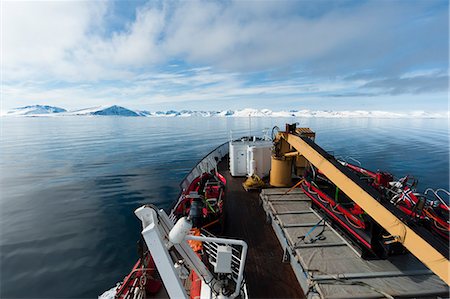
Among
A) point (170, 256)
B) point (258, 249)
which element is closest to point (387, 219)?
point (258, 249)

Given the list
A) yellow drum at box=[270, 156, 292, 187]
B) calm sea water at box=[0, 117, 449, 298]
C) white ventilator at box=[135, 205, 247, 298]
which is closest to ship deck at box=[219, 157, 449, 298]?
white ventilator at box=[135, 205, 247, 298]

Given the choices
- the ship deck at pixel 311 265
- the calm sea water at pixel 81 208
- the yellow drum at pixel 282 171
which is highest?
the yellow drum at pixel 282 171

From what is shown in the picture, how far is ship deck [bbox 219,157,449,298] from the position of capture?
4.30 meters

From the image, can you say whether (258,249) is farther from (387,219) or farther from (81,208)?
(81,208)

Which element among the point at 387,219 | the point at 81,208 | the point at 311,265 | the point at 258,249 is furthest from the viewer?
the point at 81,208

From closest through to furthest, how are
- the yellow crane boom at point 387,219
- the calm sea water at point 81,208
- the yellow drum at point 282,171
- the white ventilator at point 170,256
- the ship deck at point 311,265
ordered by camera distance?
the white ventilator at point 170,256 → the yellow crane boom at point 387,219 → the ship deck at point 311,265 → the calm sea water at point 81,208 → the yellow drum at point 282,171

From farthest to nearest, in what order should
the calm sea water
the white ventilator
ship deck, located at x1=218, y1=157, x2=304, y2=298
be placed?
1. the calm sea water
2. ship deck, located at x1=218, y1=157, x2=304, y2=298
3. the white ventilator

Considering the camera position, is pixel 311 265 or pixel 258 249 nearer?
pixel 311 265

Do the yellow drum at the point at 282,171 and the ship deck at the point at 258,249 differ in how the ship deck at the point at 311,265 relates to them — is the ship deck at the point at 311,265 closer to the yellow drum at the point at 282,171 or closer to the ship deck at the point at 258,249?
the ship deck at the point at 258,249

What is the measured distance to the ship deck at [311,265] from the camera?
4297mm

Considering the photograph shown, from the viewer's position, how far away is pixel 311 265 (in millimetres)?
4809

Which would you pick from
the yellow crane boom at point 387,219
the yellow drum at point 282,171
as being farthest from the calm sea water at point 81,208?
the yellow crane boom at point 387,219

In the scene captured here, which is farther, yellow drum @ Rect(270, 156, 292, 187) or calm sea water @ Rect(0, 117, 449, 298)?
yellow drum @ Rect(270, 156, 292, 187)

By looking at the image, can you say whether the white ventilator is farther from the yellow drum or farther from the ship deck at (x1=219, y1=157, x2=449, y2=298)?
the yellow drum
